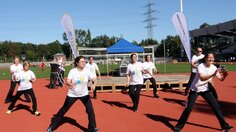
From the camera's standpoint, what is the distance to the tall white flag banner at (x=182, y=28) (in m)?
11.0

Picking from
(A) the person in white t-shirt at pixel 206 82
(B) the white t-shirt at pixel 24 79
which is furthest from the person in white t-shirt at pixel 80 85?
(B) the white t-shirt at pixel 24 79

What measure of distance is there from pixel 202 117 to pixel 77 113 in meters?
3.51

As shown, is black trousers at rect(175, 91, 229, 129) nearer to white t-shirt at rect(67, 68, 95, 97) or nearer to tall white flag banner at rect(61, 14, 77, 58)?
white t-shirt at rect(67, 68, 95, 97)

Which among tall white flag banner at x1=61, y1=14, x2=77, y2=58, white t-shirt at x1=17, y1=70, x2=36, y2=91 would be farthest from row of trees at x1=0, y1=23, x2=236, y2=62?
white t-shirt at x1=17, y1=70, x2=36, y2=91

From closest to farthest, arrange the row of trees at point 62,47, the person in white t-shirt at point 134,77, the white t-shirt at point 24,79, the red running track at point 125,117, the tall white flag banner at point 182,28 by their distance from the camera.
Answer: the red running track at point 125,117 < the white t-shirt at point 24,79 < the person in white t-shirt at point 134,77 < the tall white flag banner at point 182,28 < the row of trees at point 62,47

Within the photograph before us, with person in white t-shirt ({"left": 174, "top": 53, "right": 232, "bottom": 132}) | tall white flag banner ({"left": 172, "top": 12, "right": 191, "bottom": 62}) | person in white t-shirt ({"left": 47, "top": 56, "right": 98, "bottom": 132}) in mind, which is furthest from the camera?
tall white flag banner ({"left": 172, "top": 12, "right": 191, "bottom": 62})

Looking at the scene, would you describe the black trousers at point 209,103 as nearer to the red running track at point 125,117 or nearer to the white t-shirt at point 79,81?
the red running track at point 125,117

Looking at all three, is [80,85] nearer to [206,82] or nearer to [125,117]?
[125,117]

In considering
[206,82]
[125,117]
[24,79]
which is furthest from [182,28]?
[24,79]

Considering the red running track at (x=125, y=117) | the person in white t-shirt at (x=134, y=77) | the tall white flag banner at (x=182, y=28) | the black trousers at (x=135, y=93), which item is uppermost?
the tall white flag banner at (x=182, y=28)

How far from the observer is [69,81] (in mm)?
6223

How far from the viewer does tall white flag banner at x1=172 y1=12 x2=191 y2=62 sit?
11.0m

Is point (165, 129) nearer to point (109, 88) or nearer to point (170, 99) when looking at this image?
point (170, 99)

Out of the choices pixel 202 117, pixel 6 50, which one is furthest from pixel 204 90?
pixel 6 50
